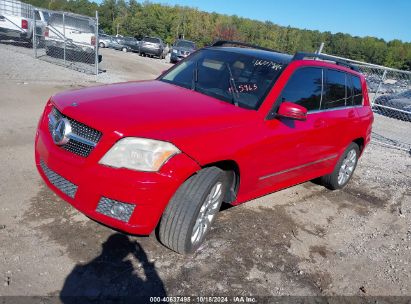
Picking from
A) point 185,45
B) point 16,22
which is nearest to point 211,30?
point 185,45

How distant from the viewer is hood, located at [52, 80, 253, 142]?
118 inches

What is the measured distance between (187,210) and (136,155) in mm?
618

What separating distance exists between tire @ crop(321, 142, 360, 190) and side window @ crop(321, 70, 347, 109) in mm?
842

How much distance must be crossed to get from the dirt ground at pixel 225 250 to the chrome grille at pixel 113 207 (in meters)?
0.46

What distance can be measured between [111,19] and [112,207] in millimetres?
103088

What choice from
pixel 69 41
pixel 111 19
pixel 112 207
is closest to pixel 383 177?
pixel 112 207

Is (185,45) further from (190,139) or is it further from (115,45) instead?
(190,139)

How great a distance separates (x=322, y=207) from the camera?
5.19 m

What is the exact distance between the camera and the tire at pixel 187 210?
3.09m

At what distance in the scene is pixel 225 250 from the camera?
3.64m

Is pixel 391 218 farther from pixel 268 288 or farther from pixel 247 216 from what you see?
pixel 268 288

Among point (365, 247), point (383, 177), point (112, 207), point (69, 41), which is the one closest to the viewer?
point (112, 207)

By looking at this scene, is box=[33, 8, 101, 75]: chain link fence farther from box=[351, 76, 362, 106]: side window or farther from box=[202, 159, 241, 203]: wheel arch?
box=[202, 159, 241, 203]: wheel arch

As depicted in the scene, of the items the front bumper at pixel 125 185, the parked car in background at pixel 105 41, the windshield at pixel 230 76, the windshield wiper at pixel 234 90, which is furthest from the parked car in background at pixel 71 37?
the parked car in background at pixel 105 41
